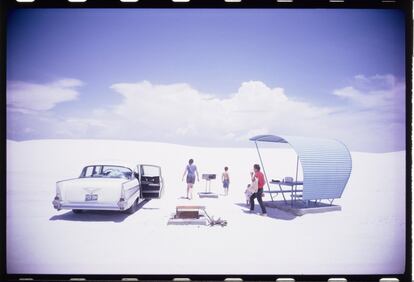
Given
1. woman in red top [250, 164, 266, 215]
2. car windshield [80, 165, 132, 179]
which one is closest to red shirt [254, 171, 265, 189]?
woman in red top [250, 164, 266, 215]

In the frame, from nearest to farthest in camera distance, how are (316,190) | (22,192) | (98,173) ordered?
1. (22,192)
2. (98,173)
3. (316,190)

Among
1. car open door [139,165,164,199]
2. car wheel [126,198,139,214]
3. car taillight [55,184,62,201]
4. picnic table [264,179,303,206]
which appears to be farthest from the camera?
picnic table [264,179,303,206]

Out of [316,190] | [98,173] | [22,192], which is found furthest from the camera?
[316,190]

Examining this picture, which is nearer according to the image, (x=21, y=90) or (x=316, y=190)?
(x=21, y=90)

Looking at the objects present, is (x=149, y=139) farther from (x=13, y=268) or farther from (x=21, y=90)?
(x=13, y=268)

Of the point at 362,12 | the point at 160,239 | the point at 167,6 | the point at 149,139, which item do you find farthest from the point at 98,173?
the point at 362,12

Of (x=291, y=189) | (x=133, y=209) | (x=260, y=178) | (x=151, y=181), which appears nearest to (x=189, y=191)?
(x=151, y=181)

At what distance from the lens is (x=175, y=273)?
533 cm

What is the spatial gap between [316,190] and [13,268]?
5390mm

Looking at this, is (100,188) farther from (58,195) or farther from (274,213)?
(274,213)

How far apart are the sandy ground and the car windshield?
124mm

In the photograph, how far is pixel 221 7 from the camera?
5.45m

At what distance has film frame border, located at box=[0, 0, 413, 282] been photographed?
5.30 meters

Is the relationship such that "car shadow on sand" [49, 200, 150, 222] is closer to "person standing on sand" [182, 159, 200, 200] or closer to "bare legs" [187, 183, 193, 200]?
"bare legs" [187, 183, 193, 200]
